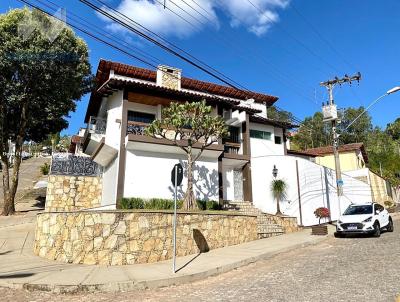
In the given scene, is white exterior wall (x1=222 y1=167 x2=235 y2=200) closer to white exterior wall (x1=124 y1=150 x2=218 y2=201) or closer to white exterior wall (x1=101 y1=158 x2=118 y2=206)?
white exterior wall (x1=124 y1=150 x2=218 y2=201)

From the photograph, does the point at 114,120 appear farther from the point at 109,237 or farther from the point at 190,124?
the point at 109,237

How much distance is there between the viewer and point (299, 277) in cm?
795

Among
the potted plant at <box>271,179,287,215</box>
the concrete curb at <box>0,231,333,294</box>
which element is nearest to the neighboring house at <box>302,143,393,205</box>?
the potted plant at <box>271,179,287,215</box>

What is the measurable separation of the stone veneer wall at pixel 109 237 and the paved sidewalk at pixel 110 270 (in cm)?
37

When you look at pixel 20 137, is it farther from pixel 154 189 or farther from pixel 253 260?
pixel 253 260

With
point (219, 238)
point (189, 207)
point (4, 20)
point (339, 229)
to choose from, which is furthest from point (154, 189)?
point (4, 20)

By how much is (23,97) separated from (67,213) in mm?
13164

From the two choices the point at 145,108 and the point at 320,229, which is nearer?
the point at 320,229

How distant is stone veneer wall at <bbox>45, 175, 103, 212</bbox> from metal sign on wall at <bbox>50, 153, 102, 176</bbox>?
32 centimetres

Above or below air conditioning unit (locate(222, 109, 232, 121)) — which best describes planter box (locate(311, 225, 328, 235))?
below

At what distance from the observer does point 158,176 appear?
59.1 ft

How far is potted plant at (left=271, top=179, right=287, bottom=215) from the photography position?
20188mm

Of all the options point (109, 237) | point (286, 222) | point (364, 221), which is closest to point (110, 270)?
point (109, 237)

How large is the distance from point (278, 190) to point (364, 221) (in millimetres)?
6130
